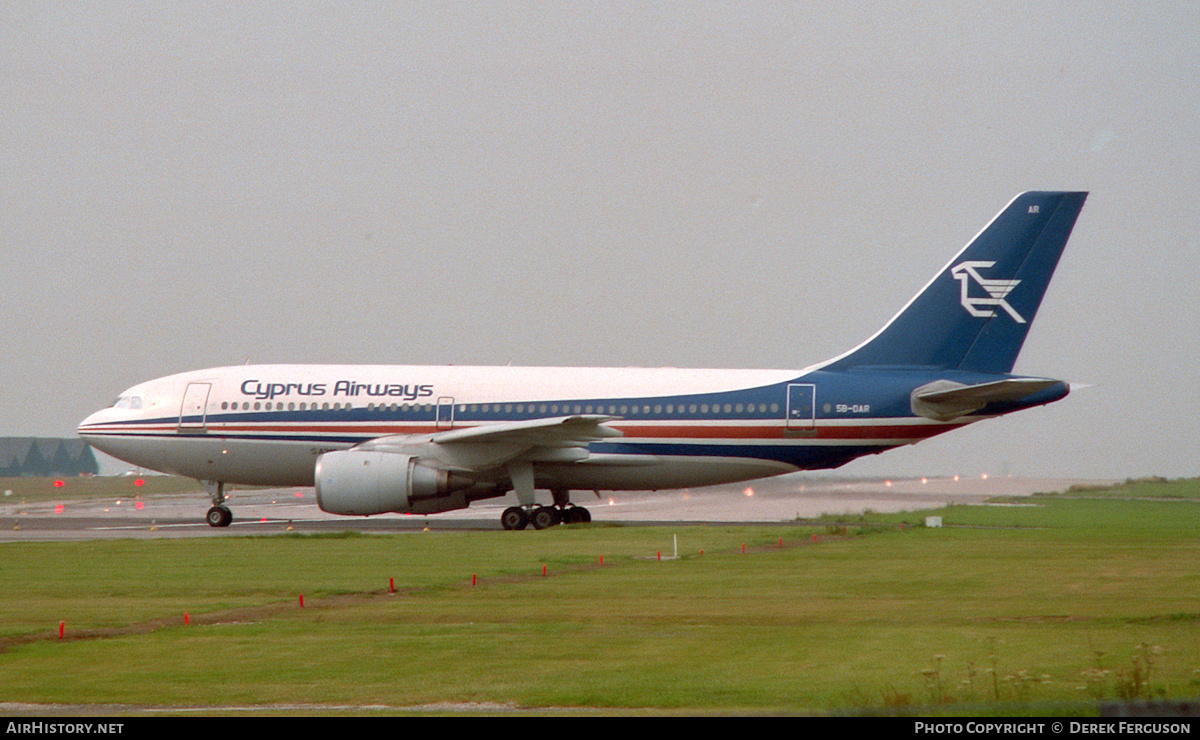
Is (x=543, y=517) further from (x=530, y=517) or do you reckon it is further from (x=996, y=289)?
(x=996, y=289)

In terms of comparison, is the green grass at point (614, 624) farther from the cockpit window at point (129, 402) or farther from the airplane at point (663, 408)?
the cockpit window at point (129, 402)

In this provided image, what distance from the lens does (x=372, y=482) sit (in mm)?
31703

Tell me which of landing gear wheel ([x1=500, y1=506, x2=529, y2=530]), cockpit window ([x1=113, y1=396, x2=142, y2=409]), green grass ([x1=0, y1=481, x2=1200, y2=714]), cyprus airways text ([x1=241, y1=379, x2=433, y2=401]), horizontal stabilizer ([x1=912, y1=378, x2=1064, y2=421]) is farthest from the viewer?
cockpit window ([x1=113, y1=396, x2=142, y2=409])

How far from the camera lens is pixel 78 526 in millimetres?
34531

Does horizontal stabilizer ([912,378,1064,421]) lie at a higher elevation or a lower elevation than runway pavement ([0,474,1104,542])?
higher

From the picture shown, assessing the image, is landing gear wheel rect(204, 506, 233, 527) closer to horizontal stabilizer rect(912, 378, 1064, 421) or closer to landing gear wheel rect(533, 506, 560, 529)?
landing gear wheel rect(533, 506, 560, 529)

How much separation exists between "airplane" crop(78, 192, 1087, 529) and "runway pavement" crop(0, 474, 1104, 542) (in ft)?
5.63

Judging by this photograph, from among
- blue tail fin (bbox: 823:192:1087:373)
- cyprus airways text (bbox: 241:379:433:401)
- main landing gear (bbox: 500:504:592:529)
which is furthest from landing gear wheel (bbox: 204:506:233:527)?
blue tail fin (bbox: 823:192:1087:373)

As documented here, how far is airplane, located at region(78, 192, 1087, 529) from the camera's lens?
33.1 meters

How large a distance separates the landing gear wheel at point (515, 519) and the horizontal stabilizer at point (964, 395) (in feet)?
33.0

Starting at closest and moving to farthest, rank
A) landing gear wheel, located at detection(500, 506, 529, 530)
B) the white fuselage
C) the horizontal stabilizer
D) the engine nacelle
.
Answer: the horizontal stabilizer
the engine nacelle
landing gear wheel, located at detection(500, 506, 529, 530)
the white fuselage

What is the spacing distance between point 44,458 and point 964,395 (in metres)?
106

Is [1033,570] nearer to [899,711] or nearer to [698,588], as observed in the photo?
[698,588]

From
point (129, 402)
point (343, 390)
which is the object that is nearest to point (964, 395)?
point (343, 390)
